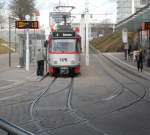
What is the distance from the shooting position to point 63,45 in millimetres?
37781

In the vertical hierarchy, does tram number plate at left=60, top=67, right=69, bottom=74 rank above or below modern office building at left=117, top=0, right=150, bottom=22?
below

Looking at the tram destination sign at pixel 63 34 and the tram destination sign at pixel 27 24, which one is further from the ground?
the tram destination sign at pixel 27 24

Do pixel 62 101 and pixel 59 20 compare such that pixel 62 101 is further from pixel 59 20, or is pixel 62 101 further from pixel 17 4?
pixel 17 4

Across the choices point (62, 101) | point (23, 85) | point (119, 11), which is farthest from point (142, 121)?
point (119, 11)

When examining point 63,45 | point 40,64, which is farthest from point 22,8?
point 40,64

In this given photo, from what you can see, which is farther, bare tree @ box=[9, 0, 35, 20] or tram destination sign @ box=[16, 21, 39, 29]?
bare tree @ box=[9, 0, 35, 20]

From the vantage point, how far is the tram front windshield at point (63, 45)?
123 ft

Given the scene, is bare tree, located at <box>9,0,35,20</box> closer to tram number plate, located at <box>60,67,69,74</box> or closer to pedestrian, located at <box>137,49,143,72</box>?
pedestrian, located at <box>137,49,143,72</box>

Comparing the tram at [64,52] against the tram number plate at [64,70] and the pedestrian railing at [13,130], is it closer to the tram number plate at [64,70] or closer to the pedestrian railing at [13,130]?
the tram number plate at [64,70]

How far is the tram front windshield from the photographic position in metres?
37.6

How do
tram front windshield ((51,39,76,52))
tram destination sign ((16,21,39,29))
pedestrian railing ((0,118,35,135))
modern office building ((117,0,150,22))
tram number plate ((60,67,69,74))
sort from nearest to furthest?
pedestrian railing ((0,118,35,135)), tram number plate ((60,67,69,74)), tram front windshield ((51,39,76,52)), tram destination sign ((16,21,39,29)), modern office building ((117,0,150,22))

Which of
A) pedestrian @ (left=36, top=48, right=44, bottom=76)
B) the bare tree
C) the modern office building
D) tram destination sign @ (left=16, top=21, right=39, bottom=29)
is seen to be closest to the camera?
pedestrian @ (left=36, top=48, right=44, bottom=76)

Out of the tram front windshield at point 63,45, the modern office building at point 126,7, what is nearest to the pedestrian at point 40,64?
the tram front windshield at point 63,45

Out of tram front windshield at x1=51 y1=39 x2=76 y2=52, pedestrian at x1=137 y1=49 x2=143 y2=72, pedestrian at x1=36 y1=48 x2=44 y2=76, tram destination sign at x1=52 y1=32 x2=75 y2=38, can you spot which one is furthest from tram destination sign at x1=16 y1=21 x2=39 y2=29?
pedestrian at x1=137 y1=49 x2=143 y2=72
